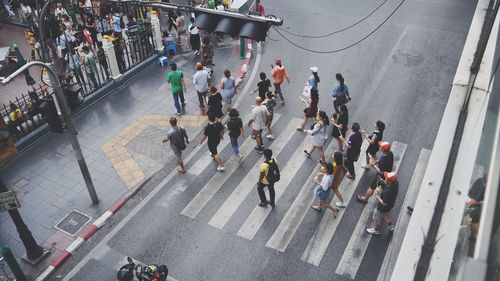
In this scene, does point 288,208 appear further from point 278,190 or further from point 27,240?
point 27,240

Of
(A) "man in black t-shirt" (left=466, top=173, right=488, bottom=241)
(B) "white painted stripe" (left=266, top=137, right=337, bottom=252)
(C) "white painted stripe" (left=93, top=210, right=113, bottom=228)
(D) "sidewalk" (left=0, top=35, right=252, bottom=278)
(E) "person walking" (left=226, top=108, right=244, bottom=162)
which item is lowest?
(B) "white painted stripe" (left=266, top=137, right=337, bottom=252)

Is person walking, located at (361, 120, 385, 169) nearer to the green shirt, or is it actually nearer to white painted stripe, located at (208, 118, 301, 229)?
white painted stripe, located at (208, 118, 301, 229)

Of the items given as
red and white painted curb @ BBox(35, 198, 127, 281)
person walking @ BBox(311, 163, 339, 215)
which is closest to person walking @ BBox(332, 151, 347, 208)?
person walking @ BBox(311, 163, 339, 215)

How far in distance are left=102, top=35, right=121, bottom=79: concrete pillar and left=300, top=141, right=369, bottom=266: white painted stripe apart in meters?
9.22

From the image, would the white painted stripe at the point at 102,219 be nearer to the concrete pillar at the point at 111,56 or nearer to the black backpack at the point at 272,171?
the black backpack at the point at 272,171

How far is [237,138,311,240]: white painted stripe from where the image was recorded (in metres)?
11.1

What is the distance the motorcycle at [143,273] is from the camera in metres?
9.49

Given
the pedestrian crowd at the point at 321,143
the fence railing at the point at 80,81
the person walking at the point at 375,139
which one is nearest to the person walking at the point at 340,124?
the pedestrian crowd at the point at 321,143

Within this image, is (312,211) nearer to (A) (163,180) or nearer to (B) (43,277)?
(A) (163,180)

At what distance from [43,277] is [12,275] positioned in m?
0.71

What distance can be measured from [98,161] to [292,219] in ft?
19.9

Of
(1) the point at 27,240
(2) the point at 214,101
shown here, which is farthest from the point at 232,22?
(1) the point at 27,240

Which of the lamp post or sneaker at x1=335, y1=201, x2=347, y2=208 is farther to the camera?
sneaker at x1=335, y1=201, x2=347, y2=208

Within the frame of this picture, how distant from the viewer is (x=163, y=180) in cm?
1287
